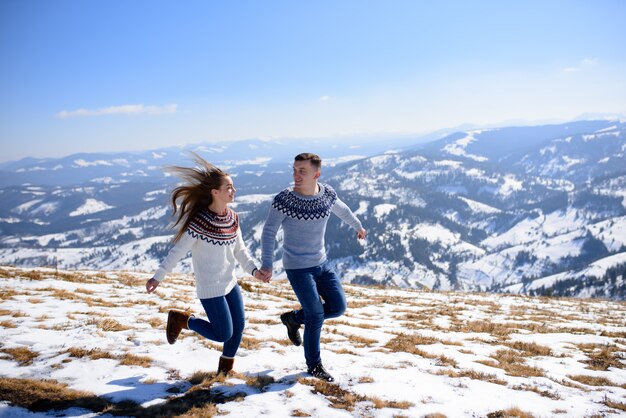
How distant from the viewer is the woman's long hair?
624 centimetres

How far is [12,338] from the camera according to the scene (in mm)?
7699

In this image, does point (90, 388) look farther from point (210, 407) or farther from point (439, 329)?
point (439, 329)

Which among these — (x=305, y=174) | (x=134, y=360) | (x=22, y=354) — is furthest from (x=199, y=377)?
(x=305, y=174)

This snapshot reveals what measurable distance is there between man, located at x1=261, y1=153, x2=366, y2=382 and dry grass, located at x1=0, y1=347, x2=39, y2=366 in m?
4.74

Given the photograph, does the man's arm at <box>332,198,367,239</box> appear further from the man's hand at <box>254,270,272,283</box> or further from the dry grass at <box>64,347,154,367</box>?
the dry grass at <box>64,347,154,367</box>

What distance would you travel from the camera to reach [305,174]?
637 centimetres

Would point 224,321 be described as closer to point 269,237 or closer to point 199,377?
point 199,377

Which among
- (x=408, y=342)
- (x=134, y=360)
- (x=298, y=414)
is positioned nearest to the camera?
(x=298, y=414)

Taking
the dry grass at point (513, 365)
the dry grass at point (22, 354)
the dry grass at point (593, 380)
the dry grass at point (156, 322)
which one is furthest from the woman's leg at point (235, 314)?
the dry grass at point (593, 380)

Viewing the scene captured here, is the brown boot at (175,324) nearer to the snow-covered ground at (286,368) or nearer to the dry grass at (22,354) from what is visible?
the snow-covered ground at (286,368)

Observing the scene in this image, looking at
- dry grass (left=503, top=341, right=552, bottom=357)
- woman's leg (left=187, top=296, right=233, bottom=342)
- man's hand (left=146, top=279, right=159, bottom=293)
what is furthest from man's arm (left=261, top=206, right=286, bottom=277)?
dry grass (left=503, top=341, right=552, bottom=357)

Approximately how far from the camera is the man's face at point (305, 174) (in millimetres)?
6352

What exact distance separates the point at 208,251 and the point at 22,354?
14.3 feet

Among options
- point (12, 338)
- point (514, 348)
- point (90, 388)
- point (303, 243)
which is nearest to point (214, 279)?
point (303, 243)
